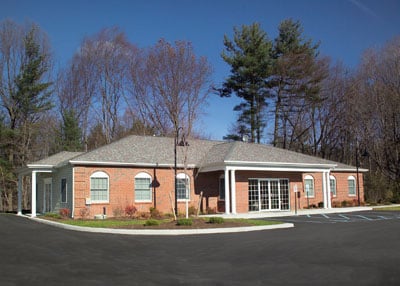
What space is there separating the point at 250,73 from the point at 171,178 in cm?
2040

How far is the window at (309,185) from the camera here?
1321 inches

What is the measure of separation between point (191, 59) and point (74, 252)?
1813 cm

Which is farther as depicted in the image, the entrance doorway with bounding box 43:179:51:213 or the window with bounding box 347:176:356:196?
the window with bounding box 347:176:356:196

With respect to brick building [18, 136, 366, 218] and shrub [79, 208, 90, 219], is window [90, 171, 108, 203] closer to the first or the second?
brick building [18, 136, 366, 218]

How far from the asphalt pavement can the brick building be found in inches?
371

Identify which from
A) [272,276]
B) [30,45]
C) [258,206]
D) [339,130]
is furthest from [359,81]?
[272,276]

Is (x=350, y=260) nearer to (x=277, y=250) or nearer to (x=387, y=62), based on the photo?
(x=277, y=250)

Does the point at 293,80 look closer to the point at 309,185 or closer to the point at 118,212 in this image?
the point at 309,185

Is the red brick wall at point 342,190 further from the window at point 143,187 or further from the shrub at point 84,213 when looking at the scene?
the shrub at point 84,213

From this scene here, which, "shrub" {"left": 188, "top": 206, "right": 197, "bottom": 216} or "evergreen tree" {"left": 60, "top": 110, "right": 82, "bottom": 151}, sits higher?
"evergreen tree" {"left": 60, "top": 110, "right": 82, "bottom": 151}

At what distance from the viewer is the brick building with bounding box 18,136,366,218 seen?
2617 centimetres

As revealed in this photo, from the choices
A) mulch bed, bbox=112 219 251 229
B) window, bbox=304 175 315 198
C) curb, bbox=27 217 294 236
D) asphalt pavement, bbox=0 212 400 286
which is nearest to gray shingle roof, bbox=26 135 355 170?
window, bbox=304 175 315 198

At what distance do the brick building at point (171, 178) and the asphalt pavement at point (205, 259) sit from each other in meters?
9.42

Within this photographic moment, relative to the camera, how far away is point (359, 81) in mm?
46438
